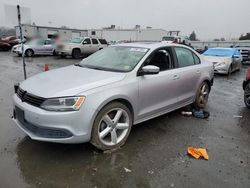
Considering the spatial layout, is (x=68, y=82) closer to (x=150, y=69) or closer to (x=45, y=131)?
(x=45, y=131)

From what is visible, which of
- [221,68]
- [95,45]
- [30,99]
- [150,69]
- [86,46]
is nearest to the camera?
[30,99]

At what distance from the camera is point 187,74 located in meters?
5.12

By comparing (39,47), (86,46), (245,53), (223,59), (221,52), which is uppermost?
(86,46)

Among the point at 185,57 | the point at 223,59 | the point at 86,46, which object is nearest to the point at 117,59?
the point at 185,57

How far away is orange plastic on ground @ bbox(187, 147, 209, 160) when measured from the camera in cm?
365

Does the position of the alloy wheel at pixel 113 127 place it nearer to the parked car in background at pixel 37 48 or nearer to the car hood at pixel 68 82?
the car hood at pixel 68 82

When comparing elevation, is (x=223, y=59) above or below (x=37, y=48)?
below

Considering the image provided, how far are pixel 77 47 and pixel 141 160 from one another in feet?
56.0


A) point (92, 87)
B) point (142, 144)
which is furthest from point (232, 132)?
point (92, 87)

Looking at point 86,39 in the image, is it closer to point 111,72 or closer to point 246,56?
point 246,56

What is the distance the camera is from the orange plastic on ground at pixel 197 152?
12.0 feet

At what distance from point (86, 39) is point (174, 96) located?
1639 cm

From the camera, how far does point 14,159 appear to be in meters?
3.39

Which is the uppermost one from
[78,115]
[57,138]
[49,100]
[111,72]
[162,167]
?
[111,72]
